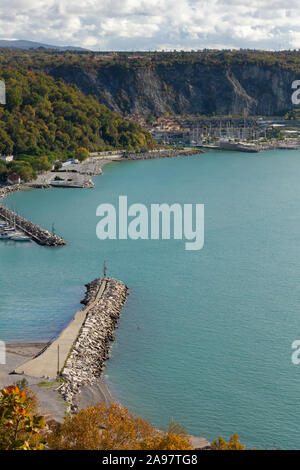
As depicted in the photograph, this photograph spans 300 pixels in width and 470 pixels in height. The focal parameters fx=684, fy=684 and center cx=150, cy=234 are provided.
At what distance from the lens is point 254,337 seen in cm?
1356

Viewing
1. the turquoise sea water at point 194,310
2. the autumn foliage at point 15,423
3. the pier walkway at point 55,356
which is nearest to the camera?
the autumn foliage at point 15,423

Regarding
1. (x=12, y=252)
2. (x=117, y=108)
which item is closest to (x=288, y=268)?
(x=12, y=252)

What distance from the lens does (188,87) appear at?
75.4 m

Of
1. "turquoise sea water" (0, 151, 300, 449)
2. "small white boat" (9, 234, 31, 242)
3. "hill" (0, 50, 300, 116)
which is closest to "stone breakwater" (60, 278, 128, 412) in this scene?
"turquoise sea water" (0, 151, 300, 449)

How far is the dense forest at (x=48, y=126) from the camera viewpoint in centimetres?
3881

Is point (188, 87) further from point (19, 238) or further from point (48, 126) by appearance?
point (19, 238)

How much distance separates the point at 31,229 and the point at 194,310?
353 inches

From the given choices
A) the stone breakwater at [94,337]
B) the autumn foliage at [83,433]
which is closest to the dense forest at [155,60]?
the stone breakwater at [94,337]

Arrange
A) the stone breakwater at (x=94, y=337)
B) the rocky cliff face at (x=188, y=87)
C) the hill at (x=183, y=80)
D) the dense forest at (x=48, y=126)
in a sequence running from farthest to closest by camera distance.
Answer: the hill at (x=183, y=80)
the rocky cliff face at (x=188, y=87)
the dense forest at (x=48, y=126)
the stone breakwater at (x=94, y=337)

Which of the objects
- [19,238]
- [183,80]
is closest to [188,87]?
[183,80]

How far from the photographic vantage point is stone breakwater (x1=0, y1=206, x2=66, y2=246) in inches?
822

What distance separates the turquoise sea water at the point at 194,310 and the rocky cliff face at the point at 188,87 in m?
41.9

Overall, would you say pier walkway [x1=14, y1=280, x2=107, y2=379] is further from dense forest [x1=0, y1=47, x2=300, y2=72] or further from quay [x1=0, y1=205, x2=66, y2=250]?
dense forest [x1=0, y1=47, x2=300, y2=72]

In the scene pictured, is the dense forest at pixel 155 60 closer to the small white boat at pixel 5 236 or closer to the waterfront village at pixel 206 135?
the waterfront village at pixel 206 135
